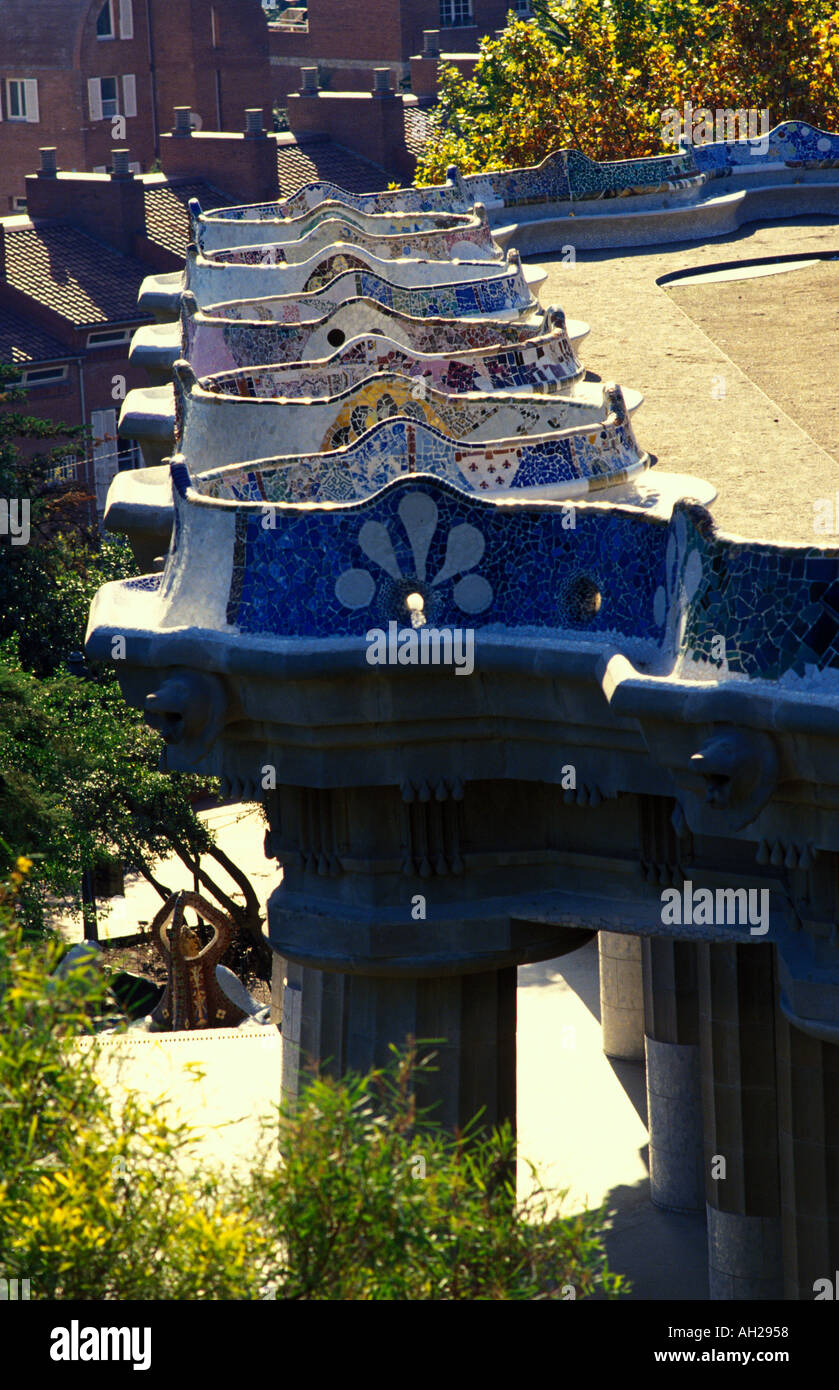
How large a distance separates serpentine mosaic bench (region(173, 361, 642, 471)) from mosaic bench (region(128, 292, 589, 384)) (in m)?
1.61

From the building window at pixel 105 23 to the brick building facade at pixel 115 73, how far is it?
0.14 feet

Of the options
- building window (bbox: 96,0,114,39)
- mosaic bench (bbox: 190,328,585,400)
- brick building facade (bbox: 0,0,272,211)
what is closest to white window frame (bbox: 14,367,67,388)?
brick building facade (bbox: 0,0,272,211)

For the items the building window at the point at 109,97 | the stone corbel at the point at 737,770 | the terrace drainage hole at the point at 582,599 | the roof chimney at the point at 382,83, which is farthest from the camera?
the building window at the point at 109,97

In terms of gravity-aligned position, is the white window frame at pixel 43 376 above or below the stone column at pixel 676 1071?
above

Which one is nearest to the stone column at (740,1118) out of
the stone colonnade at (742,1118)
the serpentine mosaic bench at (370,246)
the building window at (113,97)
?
the stone colonnade at (742,1118)

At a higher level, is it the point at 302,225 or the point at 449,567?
the point at 302,225

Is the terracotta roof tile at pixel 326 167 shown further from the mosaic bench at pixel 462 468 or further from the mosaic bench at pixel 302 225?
the mosaic bench at pixel 462 468

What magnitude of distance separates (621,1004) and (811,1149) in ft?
Result: 51.6

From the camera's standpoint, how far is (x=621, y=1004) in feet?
110

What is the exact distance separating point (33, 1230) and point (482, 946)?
674 cm

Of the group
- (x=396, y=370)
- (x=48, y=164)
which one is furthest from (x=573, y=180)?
(x=48, y=164)

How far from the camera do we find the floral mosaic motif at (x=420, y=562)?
1627 centimetres

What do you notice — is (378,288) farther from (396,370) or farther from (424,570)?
(424,570)
